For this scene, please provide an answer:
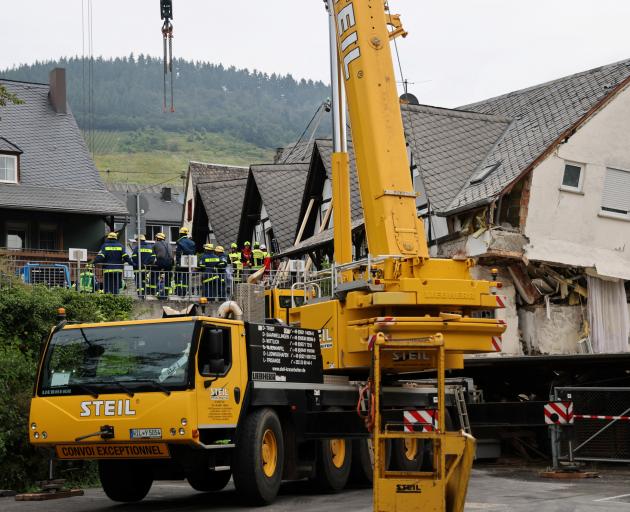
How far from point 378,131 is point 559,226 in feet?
43.7

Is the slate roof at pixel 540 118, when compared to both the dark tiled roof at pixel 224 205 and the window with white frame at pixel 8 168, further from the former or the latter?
the window with white frame at pixel 8 168


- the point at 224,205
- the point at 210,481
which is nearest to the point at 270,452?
the point at 210,481

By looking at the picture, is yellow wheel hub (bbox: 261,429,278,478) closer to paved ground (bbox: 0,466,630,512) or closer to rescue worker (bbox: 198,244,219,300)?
paved ground (bbox: 0,466,630,512)

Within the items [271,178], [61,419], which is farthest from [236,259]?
[61,419]

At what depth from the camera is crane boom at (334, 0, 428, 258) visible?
1638 cm

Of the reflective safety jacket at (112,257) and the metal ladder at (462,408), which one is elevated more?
the reflective safety jacket at (112,257)

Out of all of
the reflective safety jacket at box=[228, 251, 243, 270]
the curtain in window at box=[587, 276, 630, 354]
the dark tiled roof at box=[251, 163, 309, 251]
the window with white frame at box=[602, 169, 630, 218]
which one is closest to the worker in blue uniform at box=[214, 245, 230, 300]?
the reflective safety jacket at box=[228, 251, 243, 270]

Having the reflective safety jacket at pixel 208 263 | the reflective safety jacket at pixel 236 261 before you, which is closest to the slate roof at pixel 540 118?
the reflective safety jacket at pixel 236 261

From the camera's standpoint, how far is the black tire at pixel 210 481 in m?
16.4

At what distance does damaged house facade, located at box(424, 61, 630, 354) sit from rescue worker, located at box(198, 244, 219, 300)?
5958 millimetres

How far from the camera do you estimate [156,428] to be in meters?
13.6

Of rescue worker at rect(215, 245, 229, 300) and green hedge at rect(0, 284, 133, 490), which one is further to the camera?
rescue worker at rect(215, 245, 229, 300)

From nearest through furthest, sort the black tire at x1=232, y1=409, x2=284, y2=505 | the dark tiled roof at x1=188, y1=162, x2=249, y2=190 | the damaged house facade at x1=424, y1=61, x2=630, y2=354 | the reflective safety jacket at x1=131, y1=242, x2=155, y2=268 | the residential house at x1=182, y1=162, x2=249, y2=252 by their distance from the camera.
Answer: the black tire at x1=232, y1=409, x2=284, y2=505 < the reflective safety jacket at x1=131, y1=242, x2=155, y2=268 < the damaged house facade at x1=424, y1=61, x2=630, y2=354 < the residential house at x1=182, y1=162, x2=249, y2=252 < the dark tiled roof at x1=188, y1=162, x2=249, y2=190

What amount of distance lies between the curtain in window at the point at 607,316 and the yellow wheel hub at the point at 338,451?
535 inches
